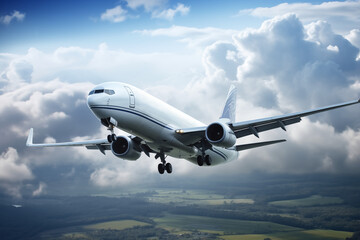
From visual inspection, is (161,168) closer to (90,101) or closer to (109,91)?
(109,91)

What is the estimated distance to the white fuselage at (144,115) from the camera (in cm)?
2672

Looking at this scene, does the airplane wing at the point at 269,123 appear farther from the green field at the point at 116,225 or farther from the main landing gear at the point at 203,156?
the green field at the point at 116,225

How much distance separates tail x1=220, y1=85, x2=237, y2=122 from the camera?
153 ft

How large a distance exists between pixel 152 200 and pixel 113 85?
10974 centimetres

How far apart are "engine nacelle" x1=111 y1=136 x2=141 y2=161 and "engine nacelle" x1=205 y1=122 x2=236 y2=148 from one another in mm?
7761

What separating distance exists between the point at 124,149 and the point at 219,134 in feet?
29.7

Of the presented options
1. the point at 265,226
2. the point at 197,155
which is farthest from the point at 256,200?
the point at 197,155

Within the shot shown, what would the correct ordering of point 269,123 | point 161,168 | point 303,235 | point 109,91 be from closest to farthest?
point 109,91, point 269,123, point 161,168, point 303,235

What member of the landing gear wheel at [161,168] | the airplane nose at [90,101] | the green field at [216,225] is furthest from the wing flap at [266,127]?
the green field at [216,225]

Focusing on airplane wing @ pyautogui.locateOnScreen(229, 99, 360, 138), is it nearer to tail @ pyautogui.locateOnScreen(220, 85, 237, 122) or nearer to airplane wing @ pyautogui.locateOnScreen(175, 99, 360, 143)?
airplane wing @ pyautogui.locateOnScreen(175, 99, 360, 143)

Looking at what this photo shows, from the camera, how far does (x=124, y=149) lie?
3556 cm

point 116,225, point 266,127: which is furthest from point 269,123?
point 116,225

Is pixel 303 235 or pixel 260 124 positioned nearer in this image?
pixel 260 124

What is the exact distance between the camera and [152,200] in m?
134
